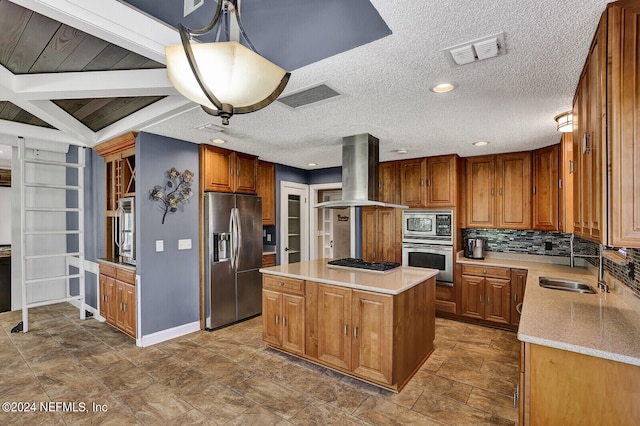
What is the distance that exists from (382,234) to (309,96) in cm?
306

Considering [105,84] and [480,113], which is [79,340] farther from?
[480,113]

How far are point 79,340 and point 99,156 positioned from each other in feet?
8.10

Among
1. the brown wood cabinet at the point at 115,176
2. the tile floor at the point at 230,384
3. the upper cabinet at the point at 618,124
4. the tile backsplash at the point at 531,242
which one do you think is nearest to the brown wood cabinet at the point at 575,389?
the upper cabinet at the point at 618,124

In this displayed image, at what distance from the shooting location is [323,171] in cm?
568

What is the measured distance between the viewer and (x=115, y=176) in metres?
4.17

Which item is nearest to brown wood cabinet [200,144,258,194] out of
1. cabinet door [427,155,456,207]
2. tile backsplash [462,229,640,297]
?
cabinet door [427,155,456,207]

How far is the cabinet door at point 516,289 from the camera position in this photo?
149 inches

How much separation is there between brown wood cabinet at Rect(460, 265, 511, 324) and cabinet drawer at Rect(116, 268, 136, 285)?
4.00 metres

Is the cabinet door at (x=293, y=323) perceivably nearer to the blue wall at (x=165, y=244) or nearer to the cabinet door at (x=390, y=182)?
the blue wall at (x=165, y=244)

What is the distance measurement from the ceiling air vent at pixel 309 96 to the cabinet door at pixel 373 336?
1.55 metres

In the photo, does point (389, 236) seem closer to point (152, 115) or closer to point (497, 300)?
point (497, 300)

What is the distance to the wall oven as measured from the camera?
4.32m

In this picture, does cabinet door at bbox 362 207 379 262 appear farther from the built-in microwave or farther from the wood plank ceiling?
the wood plank ceiling

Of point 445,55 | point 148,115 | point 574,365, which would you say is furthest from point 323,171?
point 574,365
